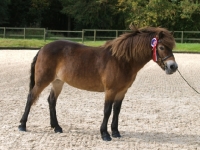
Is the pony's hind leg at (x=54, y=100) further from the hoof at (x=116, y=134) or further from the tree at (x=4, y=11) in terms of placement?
the tree at (x=4, y=11)

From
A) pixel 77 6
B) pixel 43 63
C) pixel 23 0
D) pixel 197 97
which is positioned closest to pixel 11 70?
pixel 197 97

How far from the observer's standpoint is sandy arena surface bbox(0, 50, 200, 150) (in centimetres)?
518

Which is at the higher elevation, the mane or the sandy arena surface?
the mane

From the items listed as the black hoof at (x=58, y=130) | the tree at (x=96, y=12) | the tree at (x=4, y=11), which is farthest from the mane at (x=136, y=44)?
the tree at (x=4, y=11)

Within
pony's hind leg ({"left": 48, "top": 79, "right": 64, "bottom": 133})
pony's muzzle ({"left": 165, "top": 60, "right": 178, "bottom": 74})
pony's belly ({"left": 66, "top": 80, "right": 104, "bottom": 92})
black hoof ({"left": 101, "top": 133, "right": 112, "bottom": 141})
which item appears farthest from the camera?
pony's hind leg ({"left": 48, "top": 79, "right": 64, "bottom": 133})

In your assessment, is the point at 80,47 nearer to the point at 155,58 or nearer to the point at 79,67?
the point at 79,67

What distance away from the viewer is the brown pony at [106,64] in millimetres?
5152

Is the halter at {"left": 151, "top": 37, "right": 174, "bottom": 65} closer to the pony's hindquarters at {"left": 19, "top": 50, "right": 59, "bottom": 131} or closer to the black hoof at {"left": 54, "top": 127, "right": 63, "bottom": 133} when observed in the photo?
the pony's hindquarters at {"left": 19, "top": 50, "right": 59, "bottom": 131}

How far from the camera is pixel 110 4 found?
44844 mm

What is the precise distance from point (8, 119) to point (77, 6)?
39.6 m

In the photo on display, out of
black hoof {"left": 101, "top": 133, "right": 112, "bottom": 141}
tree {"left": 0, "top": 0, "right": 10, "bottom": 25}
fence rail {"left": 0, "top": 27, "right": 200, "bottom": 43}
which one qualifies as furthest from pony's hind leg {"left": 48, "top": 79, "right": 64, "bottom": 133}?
tree {"left": 0, "top": 0, "right": 10, "bottom": 25}

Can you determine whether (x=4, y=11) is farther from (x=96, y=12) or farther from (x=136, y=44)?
(x=136, y=44)

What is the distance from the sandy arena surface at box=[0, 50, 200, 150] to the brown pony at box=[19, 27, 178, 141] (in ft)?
0.98

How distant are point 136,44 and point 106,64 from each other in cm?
52
